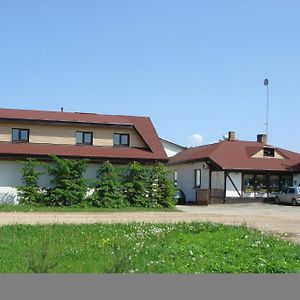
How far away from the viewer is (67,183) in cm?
3089

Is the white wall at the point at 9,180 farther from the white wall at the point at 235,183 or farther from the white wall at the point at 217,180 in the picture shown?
the white wall at the point at 235,183

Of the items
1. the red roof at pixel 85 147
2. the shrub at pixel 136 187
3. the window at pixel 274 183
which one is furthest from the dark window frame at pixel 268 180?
the shrub at pixel 136 187

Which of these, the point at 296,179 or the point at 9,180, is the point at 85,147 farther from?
the point at 296,179

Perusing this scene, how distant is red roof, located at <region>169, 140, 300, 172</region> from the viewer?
43.0 metres

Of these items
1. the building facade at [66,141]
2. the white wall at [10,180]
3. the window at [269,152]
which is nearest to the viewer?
the white wall at [10,180]

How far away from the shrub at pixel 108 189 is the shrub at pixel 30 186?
337cm

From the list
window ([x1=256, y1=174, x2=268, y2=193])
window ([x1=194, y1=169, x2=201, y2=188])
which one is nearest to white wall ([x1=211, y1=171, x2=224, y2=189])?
window ([x1=194, y1=169, x2=201, y2=188])

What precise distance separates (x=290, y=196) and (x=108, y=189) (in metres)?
16.7

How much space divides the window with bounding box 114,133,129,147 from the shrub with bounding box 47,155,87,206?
195 inches

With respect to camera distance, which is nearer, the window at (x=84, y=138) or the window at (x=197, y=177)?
the window at (x=84, y=138)

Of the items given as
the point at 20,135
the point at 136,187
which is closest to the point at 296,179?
the point at 136,187

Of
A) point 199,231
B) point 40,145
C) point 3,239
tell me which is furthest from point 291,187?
point 3,239

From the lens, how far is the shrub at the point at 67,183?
30859 millimetres

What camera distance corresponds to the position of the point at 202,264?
31.9 feet
